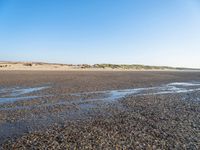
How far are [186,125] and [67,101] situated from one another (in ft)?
32.4

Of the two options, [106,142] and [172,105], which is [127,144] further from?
[172,105]

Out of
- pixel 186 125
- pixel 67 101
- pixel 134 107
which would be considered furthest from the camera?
pixel 67 101

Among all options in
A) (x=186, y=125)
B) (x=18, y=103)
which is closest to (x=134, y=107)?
(x=186, y=125)

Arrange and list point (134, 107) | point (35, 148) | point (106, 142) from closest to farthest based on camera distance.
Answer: point (35, 148)
point (106, 142)
point (134, 107)

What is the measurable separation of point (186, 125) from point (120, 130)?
375 cm

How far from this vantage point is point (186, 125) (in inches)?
455

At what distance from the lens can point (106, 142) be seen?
895 centimetres

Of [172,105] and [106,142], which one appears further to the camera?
[172,105]

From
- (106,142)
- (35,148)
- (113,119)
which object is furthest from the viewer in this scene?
(113,119)

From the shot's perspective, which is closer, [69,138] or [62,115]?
[69,138]

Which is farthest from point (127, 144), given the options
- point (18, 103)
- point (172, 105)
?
point (18, 103)

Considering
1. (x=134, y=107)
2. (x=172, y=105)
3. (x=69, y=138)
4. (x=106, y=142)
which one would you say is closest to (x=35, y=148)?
(x=69, y=138)

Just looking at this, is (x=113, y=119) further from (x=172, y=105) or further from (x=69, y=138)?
(x=172, y=105)

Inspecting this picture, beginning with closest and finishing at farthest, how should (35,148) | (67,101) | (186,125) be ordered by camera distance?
(35,148), (186,125), (67,101)
